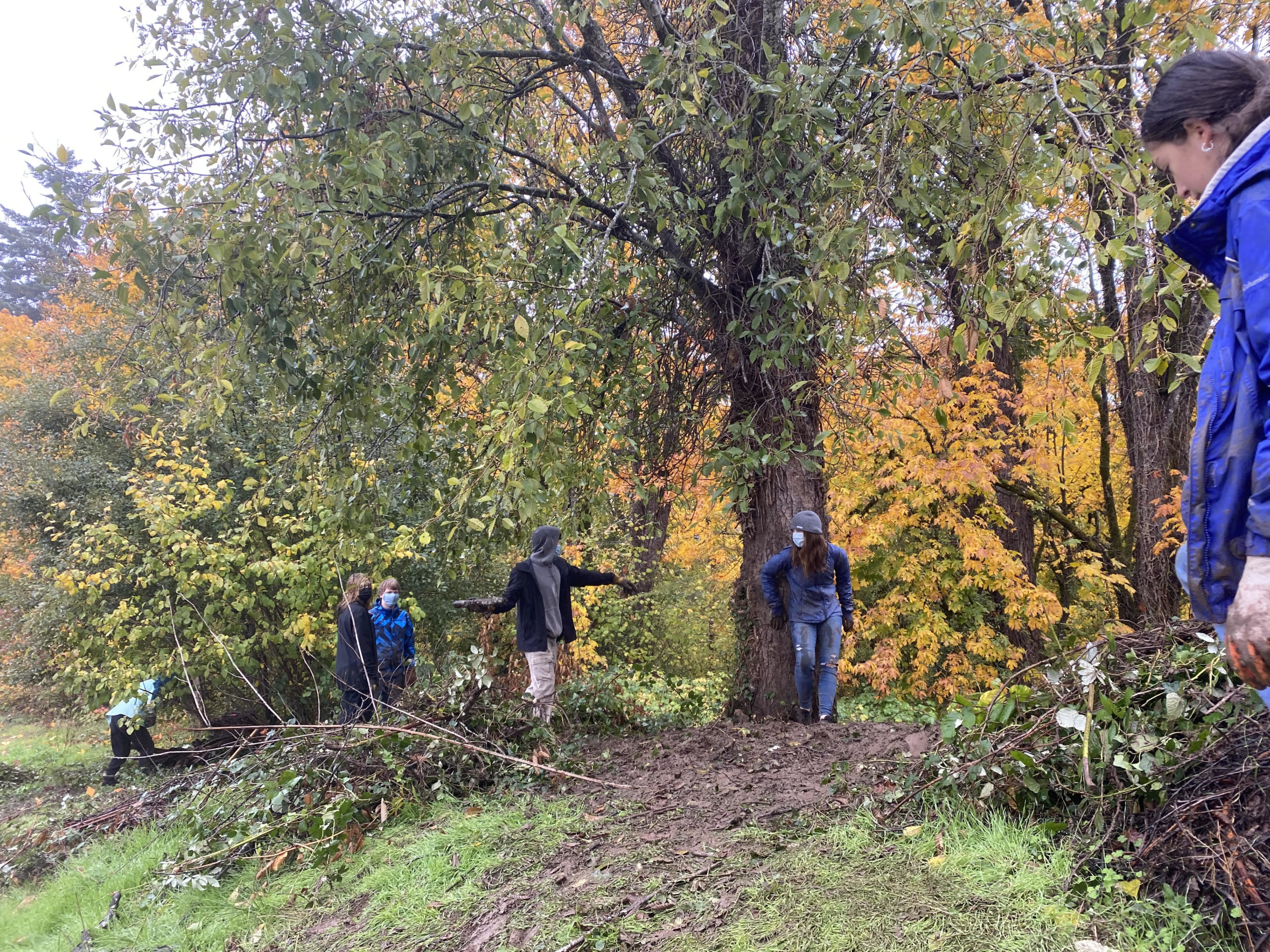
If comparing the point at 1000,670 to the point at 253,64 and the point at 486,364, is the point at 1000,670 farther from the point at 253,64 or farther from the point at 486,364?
the point at 253,64

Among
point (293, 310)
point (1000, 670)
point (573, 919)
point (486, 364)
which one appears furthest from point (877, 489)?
point (573, 919)

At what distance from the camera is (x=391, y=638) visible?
24.2 ft

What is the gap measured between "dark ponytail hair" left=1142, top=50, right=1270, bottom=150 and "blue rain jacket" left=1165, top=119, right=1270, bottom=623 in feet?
0.35

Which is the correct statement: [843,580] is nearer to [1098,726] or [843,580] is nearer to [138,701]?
[1098,726]

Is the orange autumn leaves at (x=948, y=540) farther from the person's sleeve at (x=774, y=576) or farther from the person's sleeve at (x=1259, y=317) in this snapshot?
the person's sleeve at (x=1259, y=317)

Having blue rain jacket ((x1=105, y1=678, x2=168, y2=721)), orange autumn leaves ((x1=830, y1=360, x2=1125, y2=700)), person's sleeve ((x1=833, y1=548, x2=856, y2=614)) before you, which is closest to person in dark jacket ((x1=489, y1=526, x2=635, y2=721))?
person's sleeve ((x1=833, y1=548, x2=856, y2=614))

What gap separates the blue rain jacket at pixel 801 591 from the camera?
6.04m

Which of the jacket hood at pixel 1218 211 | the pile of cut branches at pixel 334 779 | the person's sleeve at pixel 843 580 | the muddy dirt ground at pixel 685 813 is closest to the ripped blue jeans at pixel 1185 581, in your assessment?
the jacket hood at pixel 1218 211

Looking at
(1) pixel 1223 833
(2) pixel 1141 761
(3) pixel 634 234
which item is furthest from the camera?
(3) pixel 634 234

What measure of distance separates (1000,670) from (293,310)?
364 inches

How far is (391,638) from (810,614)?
3983mm

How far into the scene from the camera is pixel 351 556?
17.1 ft

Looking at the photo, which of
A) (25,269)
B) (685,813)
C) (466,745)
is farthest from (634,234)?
(25,269)

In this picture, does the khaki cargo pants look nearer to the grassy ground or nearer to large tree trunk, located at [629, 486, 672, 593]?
large tree trunk, located at [629, 486, 672, 593]
